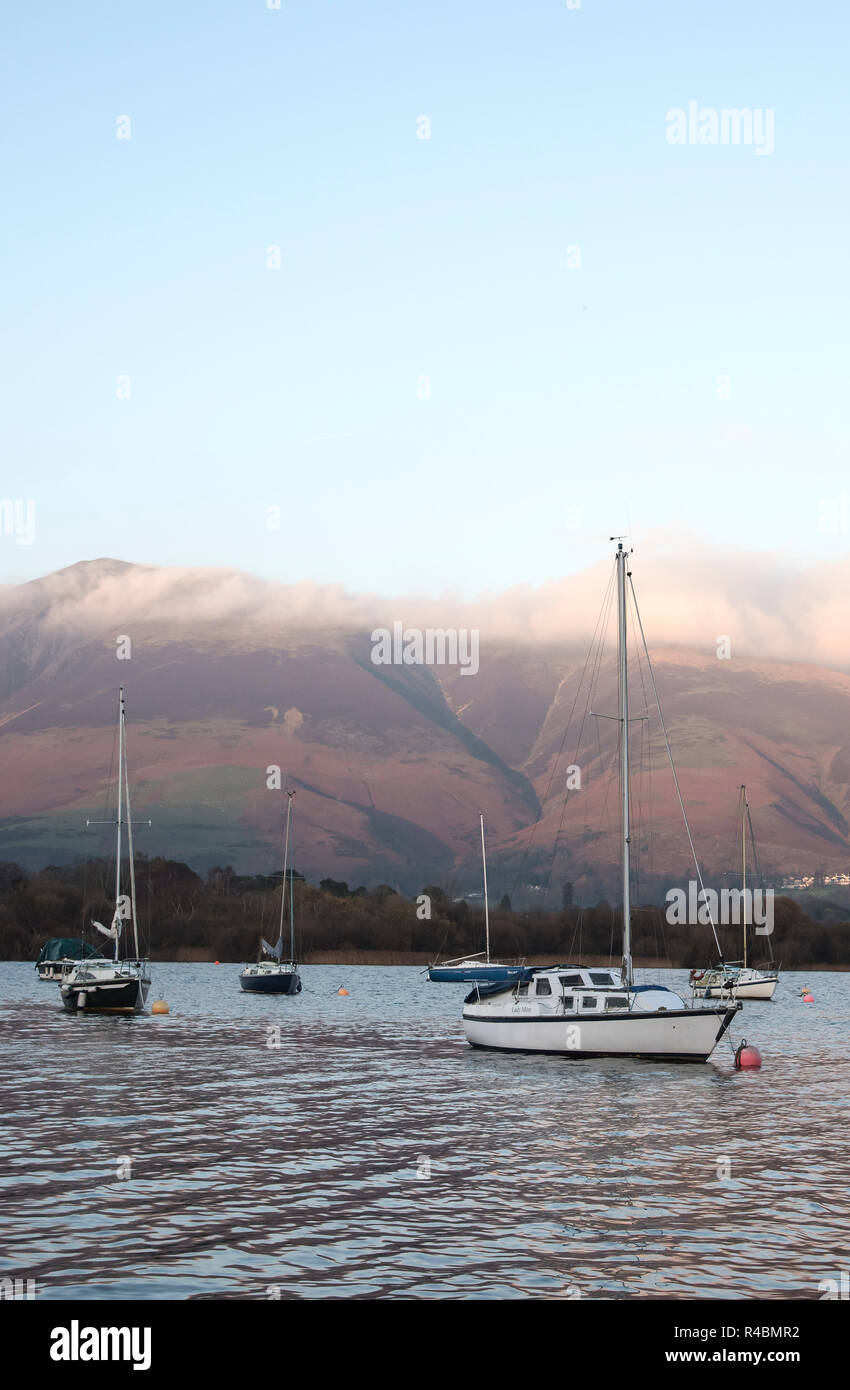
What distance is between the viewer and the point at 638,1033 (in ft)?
178

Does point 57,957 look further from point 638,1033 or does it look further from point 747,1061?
point 638,1033

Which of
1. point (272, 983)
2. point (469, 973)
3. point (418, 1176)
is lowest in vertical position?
point (469, 973)

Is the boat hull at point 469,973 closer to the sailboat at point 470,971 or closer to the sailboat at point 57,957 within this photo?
the sailboat at point 470,971

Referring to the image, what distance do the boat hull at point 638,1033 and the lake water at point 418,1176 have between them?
944mm

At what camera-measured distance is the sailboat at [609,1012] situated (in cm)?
5419

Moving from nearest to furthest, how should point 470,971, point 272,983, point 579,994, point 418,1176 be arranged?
point 418,1176, point 579,994, point 272,983, point 470,971

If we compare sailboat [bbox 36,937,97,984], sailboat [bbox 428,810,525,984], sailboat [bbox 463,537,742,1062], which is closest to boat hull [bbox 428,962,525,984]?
sailboat [bbox 428,810,525,984]

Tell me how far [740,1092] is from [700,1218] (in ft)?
83.1

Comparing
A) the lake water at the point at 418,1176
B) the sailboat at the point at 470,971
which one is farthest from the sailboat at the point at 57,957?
the lake water at the point at 418,1176

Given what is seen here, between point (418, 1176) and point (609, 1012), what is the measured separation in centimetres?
2748

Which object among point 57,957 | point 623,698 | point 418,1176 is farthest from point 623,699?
point 57,957

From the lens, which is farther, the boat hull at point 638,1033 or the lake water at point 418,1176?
the boat hull at point 638,1033

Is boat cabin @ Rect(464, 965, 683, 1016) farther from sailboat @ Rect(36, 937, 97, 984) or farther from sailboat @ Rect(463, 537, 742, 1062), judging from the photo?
sailboat @ Rect(36, 937, 97, 984)

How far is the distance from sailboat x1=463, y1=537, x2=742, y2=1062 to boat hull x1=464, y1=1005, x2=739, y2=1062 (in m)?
0.04
